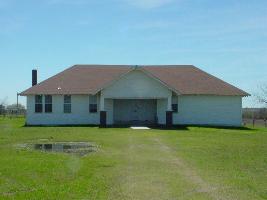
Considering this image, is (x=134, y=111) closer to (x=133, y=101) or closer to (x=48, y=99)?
(x=133, y=101)

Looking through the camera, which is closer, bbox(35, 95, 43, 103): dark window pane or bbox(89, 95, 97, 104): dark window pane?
bbox(35, 95, 43, 103): dark window pane

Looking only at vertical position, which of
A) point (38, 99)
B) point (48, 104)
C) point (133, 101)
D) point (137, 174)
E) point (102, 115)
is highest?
point (38, 99)

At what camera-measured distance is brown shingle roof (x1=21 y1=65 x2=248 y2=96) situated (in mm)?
46312

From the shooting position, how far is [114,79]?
4447 centimetres

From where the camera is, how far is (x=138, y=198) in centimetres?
1159

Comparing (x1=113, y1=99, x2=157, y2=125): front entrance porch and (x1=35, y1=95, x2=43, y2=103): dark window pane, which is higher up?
(x1=35, y1=95, x2=43, y2=103): dark window pane

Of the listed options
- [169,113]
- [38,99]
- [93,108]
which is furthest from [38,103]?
[169,113]

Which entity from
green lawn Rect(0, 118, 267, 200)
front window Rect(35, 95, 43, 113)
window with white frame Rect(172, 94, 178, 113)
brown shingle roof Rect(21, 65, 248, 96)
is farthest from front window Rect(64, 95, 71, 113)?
green lawn Rect(0, 118, 267, 200)

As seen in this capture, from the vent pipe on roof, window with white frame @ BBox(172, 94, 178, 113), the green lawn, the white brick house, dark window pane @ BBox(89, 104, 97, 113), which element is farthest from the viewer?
the vent pipe on roof

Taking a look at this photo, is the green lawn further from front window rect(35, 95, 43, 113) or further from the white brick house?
front window rect(35, 95, 43, 113)

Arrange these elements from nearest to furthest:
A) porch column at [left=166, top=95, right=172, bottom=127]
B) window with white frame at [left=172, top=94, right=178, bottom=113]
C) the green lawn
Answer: the green lawn, porch column at [left=166, top=95, right=172, bottom=127], window with white frame at [left=172, top=94, right=178, bottom=113]

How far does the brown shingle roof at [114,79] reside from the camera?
152 feet

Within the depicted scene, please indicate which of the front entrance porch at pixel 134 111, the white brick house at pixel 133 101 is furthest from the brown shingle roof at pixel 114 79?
the front entrance porch at pixel 134 111

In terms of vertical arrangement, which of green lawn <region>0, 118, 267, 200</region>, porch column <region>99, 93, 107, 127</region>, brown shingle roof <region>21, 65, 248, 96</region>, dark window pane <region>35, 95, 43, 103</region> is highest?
brown shingle roof <region>21, 65, 248, 96</region>
